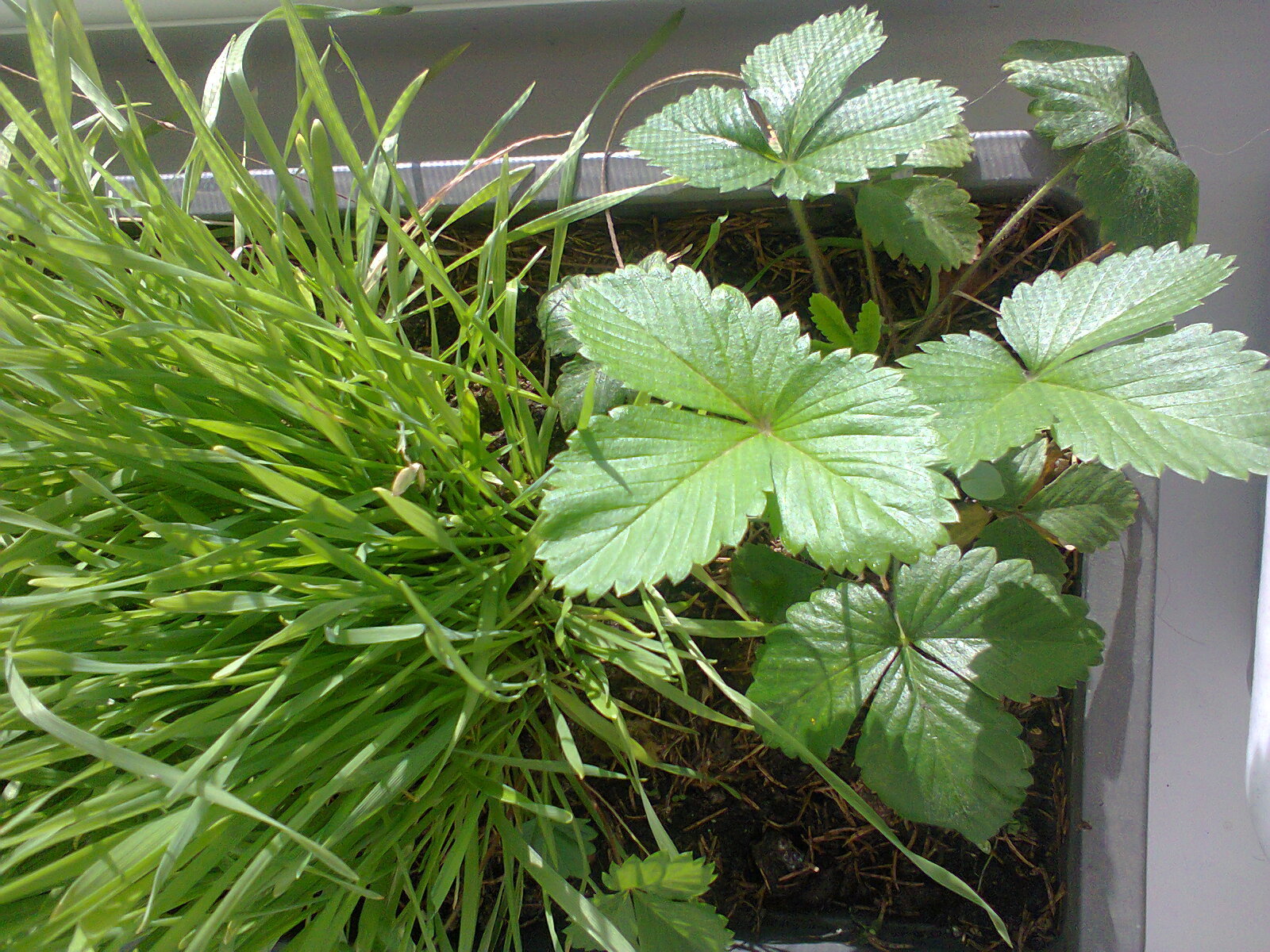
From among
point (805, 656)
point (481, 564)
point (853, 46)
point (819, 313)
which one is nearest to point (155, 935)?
point (481, 564)

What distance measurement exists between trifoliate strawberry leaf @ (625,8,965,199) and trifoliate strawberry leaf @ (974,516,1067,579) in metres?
0.27

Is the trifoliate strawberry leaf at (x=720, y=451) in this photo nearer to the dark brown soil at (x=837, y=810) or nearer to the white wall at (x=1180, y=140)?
the dark brown soil at (x=837, y=810)

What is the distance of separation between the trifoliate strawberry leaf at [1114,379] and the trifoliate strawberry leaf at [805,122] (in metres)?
0.13

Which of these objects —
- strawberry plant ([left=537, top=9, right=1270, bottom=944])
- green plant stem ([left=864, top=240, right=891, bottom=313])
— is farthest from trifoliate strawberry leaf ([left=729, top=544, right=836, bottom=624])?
green plant stem ([left=864, top=240, right=891, bottom=313])

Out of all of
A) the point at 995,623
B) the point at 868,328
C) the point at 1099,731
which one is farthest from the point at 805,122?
the point at 1099,731

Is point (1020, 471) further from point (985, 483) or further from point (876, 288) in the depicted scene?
point (876, 288)

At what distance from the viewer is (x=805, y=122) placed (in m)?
0.56

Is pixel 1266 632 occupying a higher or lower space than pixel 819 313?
lower

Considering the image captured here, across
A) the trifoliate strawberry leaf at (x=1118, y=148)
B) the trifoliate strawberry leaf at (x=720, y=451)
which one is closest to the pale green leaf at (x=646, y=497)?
the trifoliate strawberry leaf at (x=720, y=451)

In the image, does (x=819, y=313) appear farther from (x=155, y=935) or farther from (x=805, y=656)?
(x=155, y=935)

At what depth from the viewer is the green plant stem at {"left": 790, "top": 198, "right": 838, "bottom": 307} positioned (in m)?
0.63

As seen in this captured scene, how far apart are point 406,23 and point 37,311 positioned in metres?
0.45

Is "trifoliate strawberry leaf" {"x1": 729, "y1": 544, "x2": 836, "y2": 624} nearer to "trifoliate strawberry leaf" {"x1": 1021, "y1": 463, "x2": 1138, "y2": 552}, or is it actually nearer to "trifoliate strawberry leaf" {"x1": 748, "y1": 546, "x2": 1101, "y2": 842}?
"trifoliate strawberry leaf" {"x1": 748, "y1": 546, "x2": 1101, "y2": 842}

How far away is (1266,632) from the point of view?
58 cm
